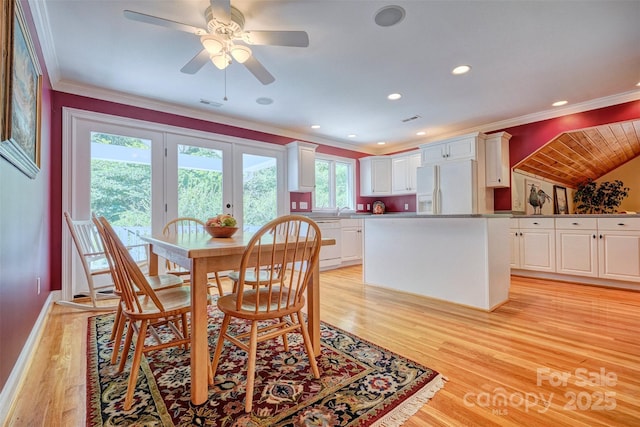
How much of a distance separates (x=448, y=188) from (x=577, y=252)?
1.79 metres

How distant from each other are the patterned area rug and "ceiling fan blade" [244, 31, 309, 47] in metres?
2.03

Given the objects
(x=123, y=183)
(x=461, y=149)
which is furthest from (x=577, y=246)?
(x=123, y=183)

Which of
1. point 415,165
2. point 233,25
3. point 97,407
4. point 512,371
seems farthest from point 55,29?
point 415,165

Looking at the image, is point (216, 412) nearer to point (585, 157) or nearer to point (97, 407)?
point (97, 407)

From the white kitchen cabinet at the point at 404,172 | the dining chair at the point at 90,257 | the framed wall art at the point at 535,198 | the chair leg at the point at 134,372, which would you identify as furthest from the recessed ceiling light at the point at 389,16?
the framed wall art at the point at 535,198

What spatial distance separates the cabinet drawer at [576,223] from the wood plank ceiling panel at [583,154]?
3.78ft

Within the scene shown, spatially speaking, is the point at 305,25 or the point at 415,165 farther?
the point at 415,165

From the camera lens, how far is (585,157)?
511 centimetres

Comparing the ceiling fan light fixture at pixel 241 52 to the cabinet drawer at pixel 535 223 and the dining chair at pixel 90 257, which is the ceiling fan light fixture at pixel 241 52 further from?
the cabinet drawer at pixel 535 223

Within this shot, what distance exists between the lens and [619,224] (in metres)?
3.32

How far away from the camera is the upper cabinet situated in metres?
4.78

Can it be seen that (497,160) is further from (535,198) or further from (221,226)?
(221,226)

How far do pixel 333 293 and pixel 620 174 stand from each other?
261 inches

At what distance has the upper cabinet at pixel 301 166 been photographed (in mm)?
4781
